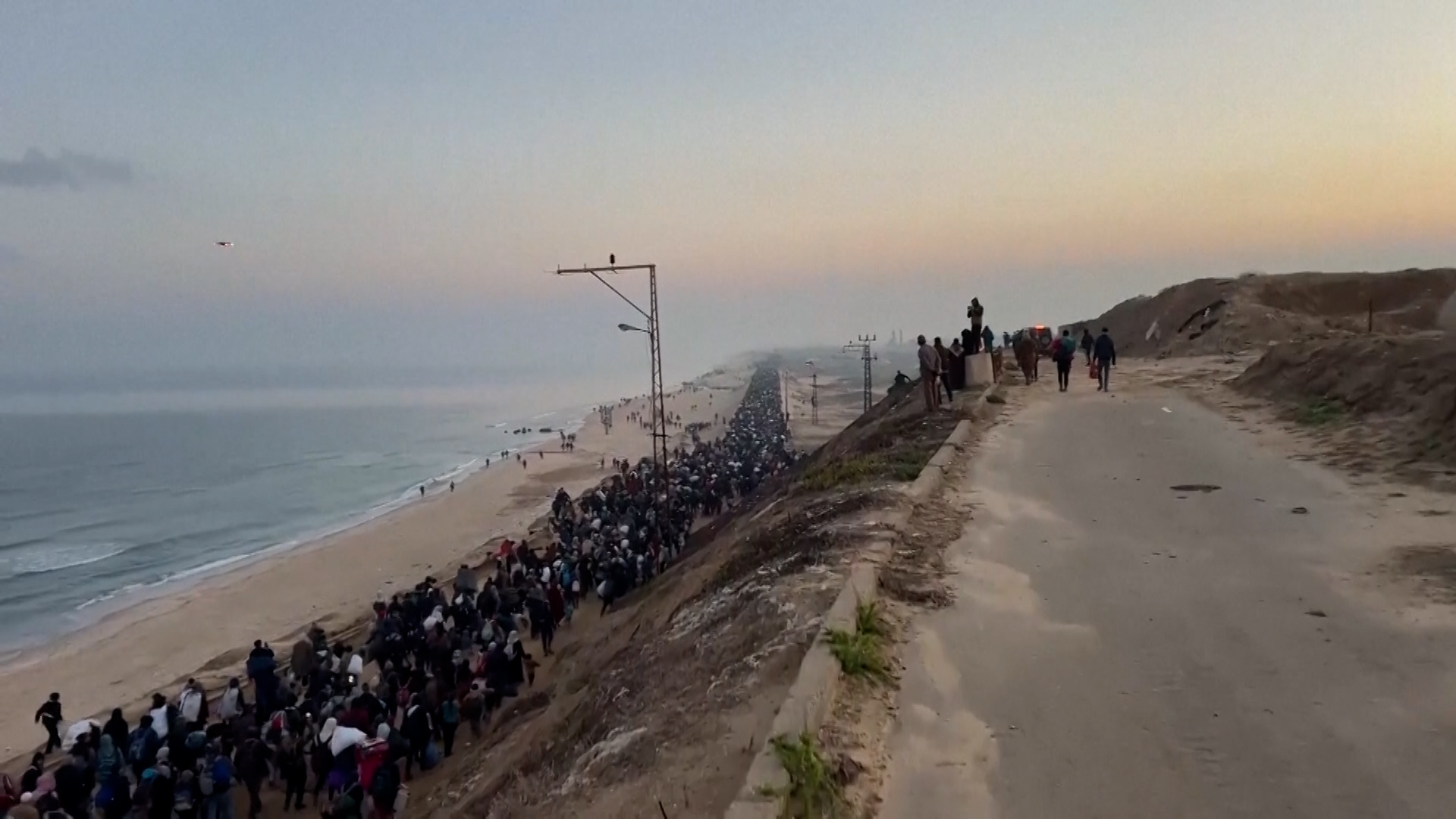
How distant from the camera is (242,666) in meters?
21.7

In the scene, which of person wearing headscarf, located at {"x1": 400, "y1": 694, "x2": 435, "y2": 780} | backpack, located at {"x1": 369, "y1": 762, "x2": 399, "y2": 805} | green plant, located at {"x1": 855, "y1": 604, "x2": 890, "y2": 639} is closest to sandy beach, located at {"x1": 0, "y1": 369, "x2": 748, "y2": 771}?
person wearing headscarf, located at {"x1": 400, "y1": 694, "x2": 435, "y2": 780}

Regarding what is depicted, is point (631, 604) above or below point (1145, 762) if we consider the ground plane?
below

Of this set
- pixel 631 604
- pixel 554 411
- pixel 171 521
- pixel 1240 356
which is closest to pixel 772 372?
pixel 554 411

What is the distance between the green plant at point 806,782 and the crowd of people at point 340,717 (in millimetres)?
7014

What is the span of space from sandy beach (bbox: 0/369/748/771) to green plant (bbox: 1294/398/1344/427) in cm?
2219

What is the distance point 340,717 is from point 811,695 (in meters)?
8.79

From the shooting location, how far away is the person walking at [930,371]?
15.4 meters

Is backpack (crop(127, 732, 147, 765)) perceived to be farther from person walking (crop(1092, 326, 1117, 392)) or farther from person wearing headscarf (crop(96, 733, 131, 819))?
person walking (crop(1092, 326, 1117, 392))

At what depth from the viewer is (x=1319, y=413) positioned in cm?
1372

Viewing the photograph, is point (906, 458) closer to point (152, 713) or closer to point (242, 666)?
point (152, 713)

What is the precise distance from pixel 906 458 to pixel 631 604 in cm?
543

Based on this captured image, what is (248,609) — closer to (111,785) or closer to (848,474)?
(111,785)

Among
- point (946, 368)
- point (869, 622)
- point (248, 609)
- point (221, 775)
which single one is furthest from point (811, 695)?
point (248, 609)

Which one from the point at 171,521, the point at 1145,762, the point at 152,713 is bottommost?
the point at 171,521
